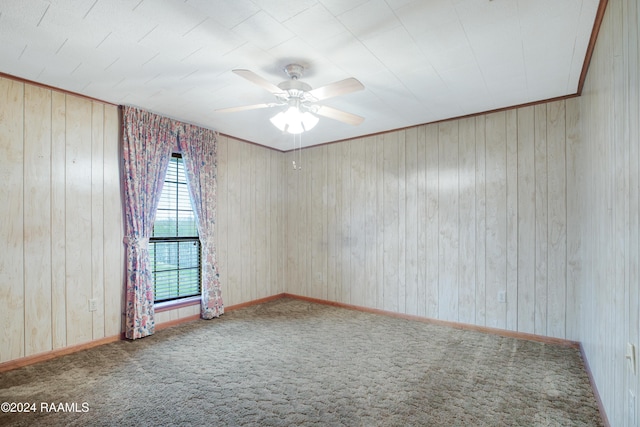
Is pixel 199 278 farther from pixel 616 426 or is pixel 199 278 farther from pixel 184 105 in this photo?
pixel 616 426

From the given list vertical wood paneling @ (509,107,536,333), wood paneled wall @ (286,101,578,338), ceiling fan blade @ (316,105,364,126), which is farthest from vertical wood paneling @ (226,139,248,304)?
vertical wood paneling @ (509,107,536,333)

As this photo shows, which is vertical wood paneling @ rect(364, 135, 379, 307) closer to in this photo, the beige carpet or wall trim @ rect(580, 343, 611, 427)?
the beige carpet

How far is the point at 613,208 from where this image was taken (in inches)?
70.6

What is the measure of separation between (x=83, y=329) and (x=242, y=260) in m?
2.10

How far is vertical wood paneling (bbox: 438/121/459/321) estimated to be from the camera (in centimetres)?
389

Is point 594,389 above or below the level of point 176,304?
below

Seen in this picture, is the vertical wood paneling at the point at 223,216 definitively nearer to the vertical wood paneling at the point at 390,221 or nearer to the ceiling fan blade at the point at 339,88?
the vertical wood paneling at the point at 390,221

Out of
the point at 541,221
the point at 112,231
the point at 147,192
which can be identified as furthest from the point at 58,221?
the point at 541,221

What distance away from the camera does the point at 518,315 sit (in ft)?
11.4

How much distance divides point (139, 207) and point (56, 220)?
29.2 inches

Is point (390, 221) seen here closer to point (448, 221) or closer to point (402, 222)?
point (402, 222)

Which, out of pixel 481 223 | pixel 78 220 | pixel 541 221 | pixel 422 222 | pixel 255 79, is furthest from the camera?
pixel 422 222

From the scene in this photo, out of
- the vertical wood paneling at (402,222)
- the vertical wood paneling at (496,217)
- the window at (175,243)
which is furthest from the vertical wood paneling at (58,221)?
the vertical wood paneling at (496,217)

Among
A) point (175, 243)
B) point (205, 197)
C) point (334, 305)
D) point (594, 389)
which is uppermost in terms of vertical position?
point (205, 197)
